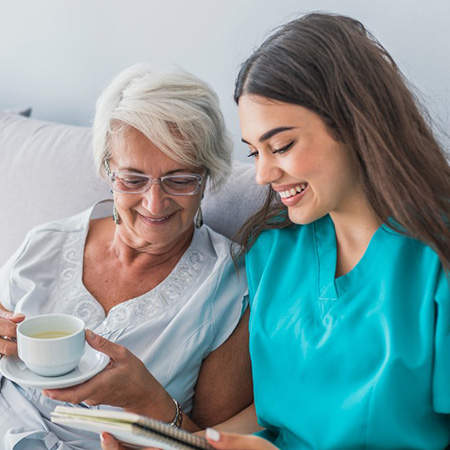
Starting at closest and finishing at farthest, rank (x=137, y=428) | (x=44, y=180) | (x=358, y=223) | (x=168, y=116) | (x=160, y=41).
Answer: (x=137, y=428)
(x=358, y=223)
(x=168, y=116)
(x=44, y=180)
(x=160, y=41)

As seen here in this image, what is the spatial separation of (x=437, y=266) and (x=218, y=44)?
1100 mm

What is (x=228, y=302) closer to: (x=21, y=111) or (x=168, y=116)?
(x=168, y=116)

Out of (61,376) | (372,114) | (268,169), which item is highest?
(372,114)

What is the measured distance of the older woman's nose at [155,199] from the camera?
1521mm

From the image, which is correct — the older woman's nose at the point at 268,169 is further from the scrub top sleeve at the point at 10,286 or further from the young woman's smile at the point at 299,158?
the scrub top sleeve at the point at 10,286

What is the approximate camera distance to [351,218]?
1330 mm

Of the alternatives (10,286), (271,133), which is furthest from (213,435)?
(10,286)

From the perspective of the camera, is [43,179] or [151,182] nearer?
[151,182]

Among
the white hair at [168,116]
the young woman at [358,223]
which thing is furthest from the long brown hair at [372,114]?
the white hair at [168,116]

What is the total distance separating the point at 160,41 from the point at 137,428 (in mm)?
1474

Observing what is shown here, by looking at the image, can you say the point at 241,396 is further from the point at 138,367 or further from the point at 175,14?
the point at 175,14

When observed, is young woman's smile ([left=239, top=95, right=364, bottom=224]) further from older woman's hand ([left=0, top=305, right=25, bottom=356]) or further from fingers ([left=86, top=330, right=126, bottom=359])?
older woman's hand ([left=0, top=305, right=25, bottom=356])

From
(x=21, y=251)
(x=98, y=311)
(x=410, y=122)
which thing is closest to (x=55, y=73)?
(x=21, y=251)

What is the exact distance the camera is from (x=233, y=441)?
1.11 metres
